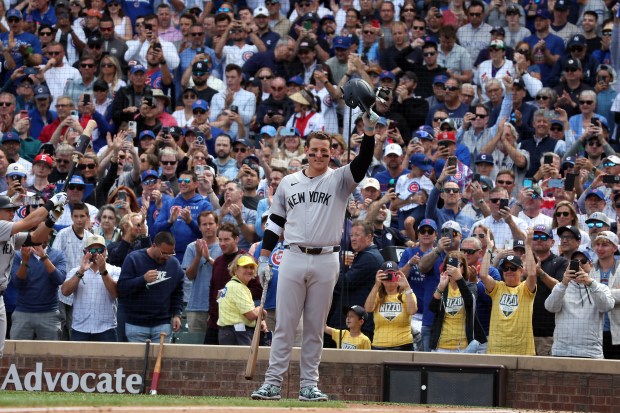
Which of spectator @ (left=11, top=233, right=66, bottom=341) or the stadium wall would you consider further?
spectator @ (left=11, top=233, right=66, bottom=341)

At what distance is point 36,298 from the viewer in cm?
1310

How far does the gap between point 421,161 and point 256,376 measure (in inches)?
157

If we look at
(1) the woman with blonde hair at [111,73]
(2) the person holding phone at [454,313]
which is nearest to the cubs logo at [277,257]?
(2) the person holding phone at [454,313]

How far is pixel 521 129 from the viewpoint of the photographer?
16.6m

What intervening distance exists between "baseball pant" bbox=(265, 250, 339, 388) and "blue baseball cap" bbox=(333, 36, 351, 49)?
29.7 feet

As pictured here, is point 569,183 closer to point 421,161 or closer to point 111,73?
point 421,161

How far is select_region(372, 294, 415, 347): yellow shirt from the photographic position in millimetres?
12344

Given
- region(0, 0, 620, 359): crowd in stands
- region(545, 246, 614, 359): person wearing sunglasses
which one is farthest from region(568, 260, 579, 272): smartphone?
region(0, 0, 620, 359): crowd in stands

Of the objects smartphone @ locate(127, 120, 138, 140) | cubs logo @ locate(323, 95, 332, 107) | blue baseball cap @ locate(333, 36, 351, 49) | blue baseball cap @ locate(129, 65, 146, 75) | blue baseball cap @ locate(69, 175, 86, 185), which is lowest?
blue baseball cap @ locate(69, 175, 86, 185)

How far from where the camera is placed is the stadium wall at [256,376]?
451 inches

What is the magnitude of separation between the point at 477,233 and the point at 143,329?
3780 millimetres

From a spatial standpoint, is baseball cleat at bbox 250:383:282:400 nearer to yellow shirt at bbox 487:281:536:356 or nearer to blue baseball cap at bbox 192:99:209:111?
yellow shirt at bbox 487:281:536:356

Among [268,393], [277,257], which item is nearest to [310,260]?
[268,393]

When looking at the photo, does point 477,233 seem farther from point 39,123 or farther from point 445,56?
point 39,123
